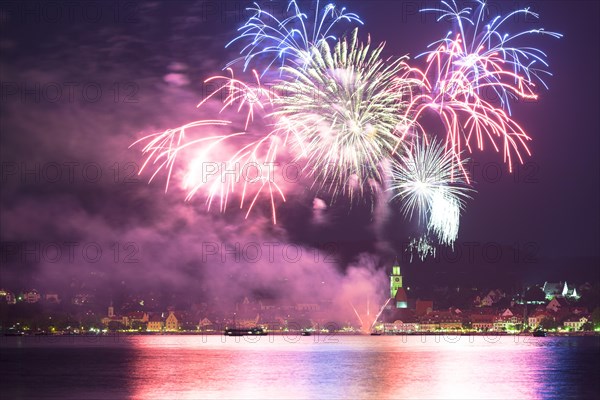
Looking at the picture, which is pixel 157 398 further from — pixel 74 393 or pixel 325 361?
pixel 325 361

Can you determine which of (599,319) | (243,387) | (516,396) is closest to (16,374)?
(243,387)

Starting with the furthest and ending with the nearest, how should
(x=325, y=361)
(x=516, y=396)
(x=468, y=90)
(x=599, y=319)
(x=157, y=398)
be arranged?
(x=599, y=319) < (x=325, y=361) < (x=516, y=396) < (x=157, y=398) < (x=468, y=90)

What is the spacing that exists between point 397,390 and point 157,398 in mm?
16536

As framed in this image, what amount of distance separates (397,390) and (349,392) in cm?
353

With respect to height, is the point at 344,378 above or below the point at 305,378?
above

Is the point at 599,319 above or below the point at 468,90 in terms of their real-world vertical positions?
below

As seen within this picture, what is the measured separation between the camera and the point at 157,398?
57.1 meters

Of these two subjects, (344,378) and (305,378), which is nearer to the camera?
(344,378)

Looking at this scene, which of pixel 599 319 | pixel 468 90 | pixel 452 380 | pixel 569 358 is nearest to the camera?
pixel 468 90

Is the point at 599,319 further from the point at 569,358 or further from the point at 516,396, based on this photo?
the point at 516,396

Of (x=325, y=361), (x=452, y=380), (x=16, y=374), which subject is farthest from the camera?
(x=325, y=361)

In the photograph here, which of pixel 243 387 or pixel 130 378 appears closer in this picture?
pixel 243 387

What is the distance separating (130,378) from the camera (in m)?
74.9

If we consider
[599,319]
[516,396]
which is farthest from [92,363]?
[599,319]
